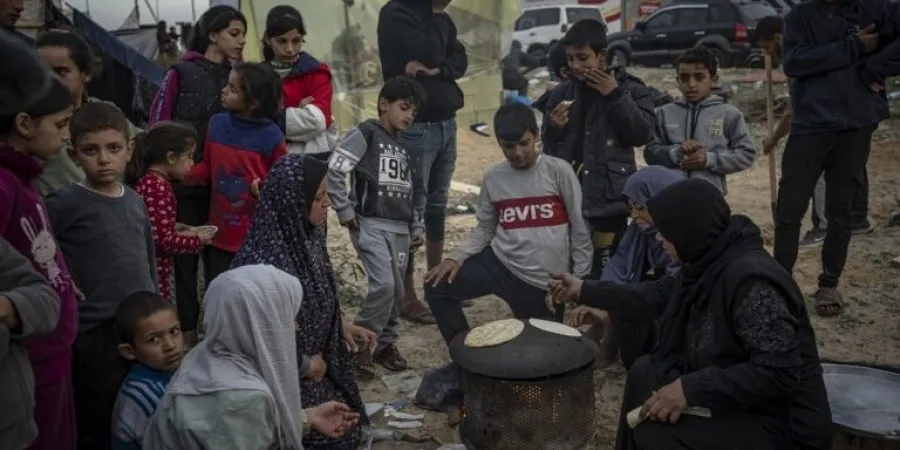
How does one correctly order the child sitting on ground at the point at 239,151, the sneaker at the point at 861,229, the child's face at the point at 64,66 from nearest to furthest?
the child's face at the point at 64,66 → the child sitting on ground at the point at 239,151 → the sneaker at the point at 861,229

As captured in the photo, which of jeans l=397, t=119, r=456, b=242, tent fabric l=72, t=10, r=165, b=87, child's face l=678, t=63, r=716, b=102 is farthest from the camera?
tent fabric l=72, t=10, r=165, b=87

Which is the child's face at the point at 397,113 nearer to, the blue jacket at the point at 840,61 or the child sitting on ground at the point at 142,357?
the child sitting on ground at the point at 142,357

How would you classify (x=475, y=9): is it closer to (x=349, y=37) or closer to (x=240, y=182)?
(x=349, y=37)

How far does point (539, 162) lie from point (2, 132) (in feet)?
9.43

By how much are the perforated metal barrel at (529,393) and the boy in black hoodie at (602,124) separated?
1.16 meters

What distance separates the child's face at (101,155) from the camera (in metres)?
3.24

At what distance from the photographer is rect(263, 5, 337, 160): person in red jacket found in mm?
4828

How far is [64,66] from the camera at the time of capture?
3832mm

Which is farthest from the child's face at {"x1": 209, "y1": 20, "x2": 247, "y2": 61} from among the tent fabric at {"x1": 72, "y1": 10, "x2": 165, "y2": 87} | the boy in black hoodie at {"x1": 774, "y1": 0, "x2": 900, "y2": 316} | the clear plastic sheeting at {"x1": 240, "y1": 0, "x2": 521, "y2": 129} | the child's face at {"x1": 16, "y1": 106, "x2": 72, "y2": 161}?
the clear plastic sheeting at {"x1": 240, "y1": 0, "x2": 521, "y2": 129}

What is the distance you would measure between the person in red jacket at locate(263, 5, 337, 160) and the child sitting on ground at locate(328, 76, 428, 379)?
314mm

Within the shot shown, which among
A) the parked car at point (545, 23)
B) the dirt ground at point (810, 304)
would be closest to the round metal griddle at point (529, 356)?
the dirt ground at point (810, 304)

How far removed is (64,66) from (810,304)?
15.7ft

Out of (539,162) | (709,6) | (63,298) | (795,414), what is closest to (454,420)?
(539,162)

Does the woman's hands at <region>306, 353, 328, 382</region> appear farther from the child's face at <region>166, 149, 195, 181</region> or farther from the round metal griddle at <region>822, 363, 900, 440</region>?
the round metal griddle at <region>822, 363, 900, 440</region>
